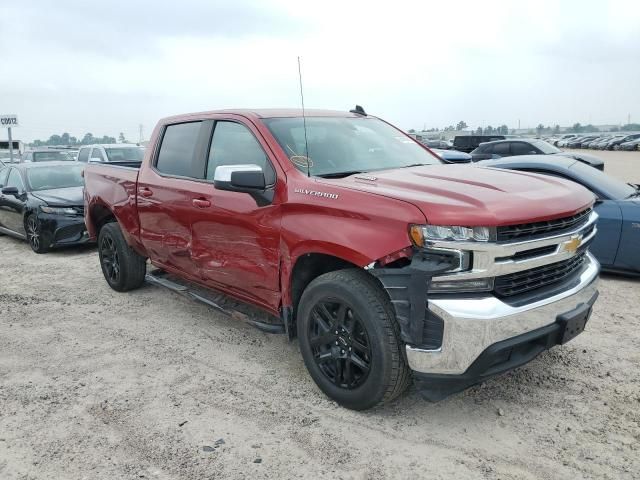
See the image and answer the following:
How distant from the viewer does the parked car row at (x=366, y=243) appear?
277 cm

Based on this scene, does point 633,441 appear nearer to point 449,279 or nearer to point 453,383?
point 453,383

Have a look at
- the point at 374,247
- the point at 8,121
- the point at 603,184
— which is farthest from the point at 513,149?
the point at 8,121

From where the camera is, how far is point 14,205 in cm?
914

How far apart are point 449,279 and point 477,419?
1.07m

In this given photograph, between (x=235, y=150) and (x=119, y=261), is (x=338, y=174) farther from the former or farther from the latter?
(x=119, y=261)

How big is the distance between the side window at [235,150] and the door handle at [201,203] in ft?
0.68

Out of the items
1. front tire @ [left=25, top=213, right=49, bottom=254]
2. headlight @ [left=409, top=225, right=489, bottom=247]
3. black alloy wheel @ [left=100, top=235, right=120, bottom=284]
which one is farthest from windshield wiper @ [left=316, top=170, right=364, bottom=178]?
front tire @ [left=25, top=213, right=49, bottom=254]

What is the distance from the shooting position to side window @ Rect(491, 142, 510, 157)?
1590 cm

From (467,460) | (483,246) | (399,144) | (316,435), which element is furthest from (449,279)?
(399,144)

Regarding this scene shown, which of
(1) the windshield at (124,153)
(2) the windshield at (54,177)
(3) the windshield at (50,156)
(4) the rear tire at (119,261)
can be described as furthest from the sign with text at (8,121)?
(4) the rear tire at (119,261)

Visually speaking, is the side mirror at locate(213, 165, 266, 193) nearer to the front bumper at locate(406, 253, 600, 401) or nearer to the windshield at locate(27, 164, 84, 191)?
the front bumper at locate(406, 253, 600, 401)

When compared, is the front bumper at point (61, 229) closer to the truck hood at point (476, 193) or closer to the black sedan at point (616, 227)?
the truck hood at point (476, 193)

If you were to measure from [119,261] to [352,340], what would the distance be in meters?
3.52

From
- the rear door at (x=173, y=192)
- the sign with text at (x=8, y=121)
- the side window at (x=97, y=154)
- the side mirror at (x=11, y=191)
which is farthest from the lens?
the sign with text at (x=8, y=121)
